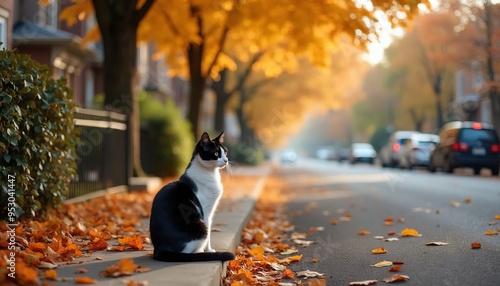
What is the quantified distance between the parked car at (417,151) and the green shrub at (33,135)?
2500cm

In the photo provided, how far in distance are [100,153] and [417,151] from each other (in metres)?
21.8

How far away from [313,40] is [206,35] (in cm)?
592

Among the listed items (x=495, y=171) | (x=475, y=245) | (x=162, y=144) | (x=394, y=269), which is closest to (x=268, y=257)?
(x=394, y=269)

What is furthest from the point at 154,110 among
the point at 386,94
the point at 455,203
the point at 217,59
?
the point at 386,94

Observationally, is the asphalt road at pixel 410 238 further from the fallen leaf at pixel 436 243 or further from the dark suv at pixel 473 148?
the dark suv at pixel 473 148

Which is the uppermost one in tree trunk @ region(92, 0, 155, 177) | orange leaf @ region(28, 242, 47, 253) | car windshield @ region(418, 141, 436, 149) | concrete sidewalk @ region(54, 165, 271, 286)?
tree trunk @ region(92, 0, 155, 177)

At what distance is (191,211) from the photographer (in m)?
5.48

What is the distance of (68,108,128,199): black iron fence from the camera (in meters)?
11.3

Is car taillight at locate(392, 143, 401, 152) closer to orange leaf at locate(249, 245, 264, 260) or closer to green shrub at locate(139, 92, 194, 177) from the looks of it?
green shrub at locate(139, 92, 194, 177)

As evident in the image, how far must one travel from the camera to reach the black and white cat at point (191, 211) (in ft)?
17.4

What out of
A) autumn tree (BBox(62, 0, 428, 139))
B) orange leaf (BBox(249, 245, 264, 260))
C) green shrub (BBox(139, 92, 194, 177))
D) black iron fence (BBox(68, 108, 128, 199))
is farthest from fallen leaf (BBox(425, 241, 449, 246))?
green shrub (BBox(139, 92, 194, 177))

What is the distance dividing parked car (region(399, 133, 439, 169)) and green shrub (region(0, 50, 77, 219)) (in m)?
25.0

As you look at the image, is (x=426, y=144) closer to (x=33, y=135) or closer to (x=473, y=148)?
(x=473, y=148)

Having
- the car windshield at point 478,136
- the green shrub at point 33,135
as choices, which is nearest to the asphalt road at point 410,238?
the green shrub at point 33,135
